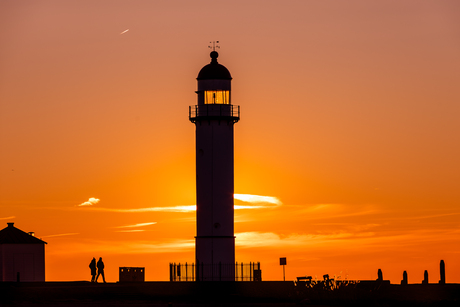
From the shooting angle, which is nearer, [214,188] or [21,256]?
[214,188]

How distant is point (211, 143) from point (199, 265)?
7.99 meters

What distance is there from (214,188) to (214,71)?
25.9 ft

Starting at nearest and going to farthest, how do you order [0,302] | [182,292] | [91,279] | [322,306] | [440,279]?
[322,306] → [0,302] → [182,292] → [91,279] → [440,279]

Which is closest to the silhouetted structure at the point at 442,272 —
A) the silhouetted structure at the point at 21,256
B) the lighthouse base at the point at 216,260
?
the lighthouse base at the point at 216,260

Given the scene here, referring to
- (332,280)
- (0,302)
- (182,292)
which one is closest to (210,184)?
(182,292)

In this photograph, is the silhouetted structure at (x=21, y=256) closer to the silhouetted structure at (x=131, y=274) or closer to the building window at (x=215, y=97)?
the silhouetted structure at (x=131, y=274)

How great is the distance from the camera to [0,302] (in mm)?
61531

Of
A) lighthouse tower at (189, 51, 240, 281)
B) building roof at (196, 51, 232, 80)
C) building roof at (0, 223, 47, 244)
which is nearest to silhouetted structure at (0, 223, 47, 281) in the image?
building roof at (0, 223, 47, 244)

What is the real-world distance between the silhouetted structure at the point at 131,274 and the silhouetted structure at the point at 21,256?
403 inches

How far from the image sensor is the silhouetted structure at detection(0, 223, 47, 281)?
87062 mm

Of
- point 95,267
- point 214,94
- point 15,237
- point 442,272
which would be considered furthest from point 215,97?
point 442,272

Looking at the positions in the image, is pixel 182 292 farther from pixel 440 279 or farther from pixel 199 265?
pixel 440 279

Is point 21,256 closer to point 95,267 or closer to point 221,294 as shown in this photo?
point 95,267

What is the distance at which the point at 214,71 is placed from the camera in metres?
80.3
